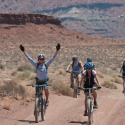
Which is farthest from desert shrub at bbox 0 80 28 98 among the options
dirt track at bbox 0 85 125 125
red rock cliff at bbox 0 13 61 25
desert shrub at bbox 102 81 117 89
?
red rock cliff at bbox 0 13 61 25

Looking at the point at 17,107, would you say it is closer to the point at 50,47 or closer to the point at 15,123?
the point at 15,123

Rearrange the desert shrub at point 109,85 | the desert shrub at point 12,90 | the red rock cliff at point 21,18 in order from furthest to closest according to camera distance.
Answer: the red rock cliff at point 21,18 → the desert shrub at point 109,85 → the desert shrub at point 12,90

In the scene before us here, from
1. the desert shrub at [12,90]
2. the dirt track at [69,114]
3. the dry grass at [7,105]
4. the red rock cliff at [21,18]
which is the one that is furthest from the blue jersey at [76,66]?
the red rock cliff at [21,18]

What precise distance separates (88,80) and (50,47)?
186ft

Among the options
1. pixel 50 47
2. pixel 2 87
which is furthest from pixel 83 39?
pixel 2 87

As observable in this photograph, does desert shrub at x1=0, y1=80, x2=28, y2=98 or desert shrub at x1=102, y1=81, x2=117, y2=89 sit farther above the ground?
desert shrub at x1=0, y1=80, x2=28, y2=98

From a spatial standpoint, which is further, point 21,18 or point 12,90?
point 21,18

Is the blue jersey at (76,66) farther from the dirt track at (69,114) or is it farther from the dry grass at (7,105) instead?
the dry grass at (7,105)

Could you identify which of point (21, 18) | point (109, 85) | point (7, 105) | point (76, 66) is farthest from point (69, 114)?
point (21, 18)

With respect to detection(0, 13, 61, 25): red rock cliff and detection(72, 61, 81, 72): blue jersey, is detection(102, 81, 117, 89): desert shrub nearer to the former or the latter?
detection(72, 61, 81, 72): blue jersey

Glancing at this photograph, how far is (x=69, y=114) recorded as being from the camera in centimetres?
917

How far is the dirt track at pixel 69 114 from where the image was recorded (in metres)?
8.17

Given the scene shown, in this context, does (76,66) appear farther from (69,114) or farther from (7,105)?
(7,105)

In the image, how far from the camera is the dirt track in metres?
8.17
